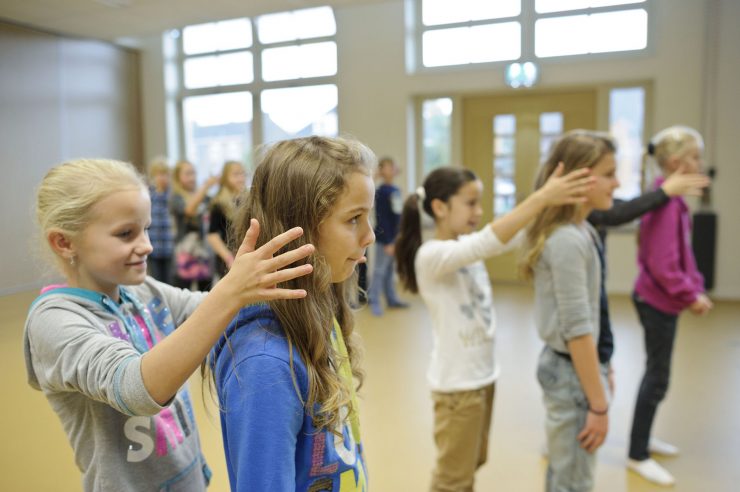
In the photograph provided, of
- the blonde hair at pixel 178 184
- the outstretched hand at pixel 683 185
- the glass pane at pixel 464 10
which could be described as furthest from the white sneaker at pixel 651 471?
the glass pane at pixel 464 10

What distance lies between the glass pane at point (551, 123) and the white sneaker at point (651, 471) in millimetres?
4775

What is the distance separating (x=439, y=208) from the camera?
6.55 ft

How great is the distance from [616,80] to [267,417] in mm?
6298

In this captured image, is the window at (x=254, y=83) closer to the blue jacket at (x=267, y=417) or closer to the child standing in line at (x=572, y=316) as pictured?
the child standing in line at (x=572, y=316)

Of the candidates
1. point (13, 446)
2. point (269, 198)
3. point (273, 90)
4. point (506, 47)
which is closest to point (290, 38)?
point (273, 90)

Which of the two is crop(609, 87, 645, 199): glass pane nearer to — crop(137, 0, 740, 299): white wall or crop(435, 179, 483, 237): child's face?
crop(137, 0, 740, 299): white wall

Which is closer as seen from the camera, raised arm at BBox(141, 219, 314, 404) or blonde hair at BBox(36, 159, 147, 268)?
raised arm at BBox(141, 219, 314, 404)

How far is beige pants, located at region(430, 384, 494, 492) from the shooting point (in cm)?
179

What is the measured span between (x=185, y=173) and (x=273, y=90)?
3.31 m

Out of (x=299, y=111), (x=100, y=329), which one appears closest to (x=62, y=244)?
(x=100, y=329)

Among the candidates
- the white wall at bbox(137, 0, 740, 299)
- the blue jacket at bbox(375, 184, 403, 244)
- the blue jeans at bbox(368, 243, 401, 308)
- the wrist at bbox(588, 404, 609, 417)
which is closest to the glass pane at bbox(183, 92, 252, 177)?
the white wall at bbox(137, 0, 740, 299)

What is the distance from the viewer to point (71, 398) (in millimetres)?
1092

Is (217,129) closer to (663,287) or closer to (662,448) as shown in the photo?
(663,287)

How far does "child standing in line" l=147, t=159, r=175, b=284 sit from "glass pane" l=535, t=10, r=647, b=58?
14.0ft
